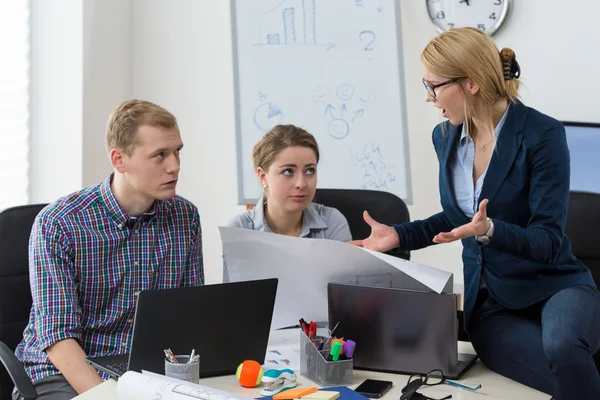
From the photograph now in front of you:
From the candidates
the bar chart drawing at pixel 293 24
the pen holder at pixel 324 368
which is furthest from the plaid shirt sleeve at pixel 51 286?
the bar chart drawing at pixel 293 24

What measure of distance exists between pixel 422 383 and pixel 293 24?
2207mm

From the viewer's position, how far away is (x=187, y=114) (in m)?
3.58

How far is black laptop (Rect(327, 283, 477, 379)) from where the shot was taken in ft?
4.23

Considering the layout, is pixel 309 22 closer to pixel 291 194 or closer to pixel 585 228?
pixel 291 194

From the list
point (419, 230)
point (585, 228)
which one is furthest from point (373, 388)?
point (585, 228)

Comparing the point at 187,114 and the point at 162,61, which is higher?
the point at 162,61

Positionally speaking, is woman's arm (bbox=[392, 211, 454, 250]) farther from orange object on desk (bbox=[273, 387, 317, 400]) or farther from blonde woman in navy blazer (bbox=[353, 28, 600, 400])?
orange object on desk (bbox=[273, 387, 317, 400])

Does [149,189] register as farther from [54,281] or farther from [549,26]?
[549,26]

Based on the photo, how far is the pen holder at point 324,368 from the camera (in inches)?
49.4

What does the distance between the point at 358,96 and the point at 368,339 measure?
192 cm

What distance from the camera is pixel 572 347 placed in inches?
49.5

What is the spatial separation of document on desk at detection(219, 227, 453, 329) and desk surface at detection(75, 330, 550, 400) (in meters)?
0.18

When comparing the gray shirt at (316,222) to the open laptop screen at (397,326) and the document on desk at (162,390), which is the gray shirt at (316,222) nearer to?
the open laptop screen at (397,326)

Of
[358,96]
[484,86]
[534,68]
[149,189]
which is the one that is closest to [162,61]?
[358,96]
